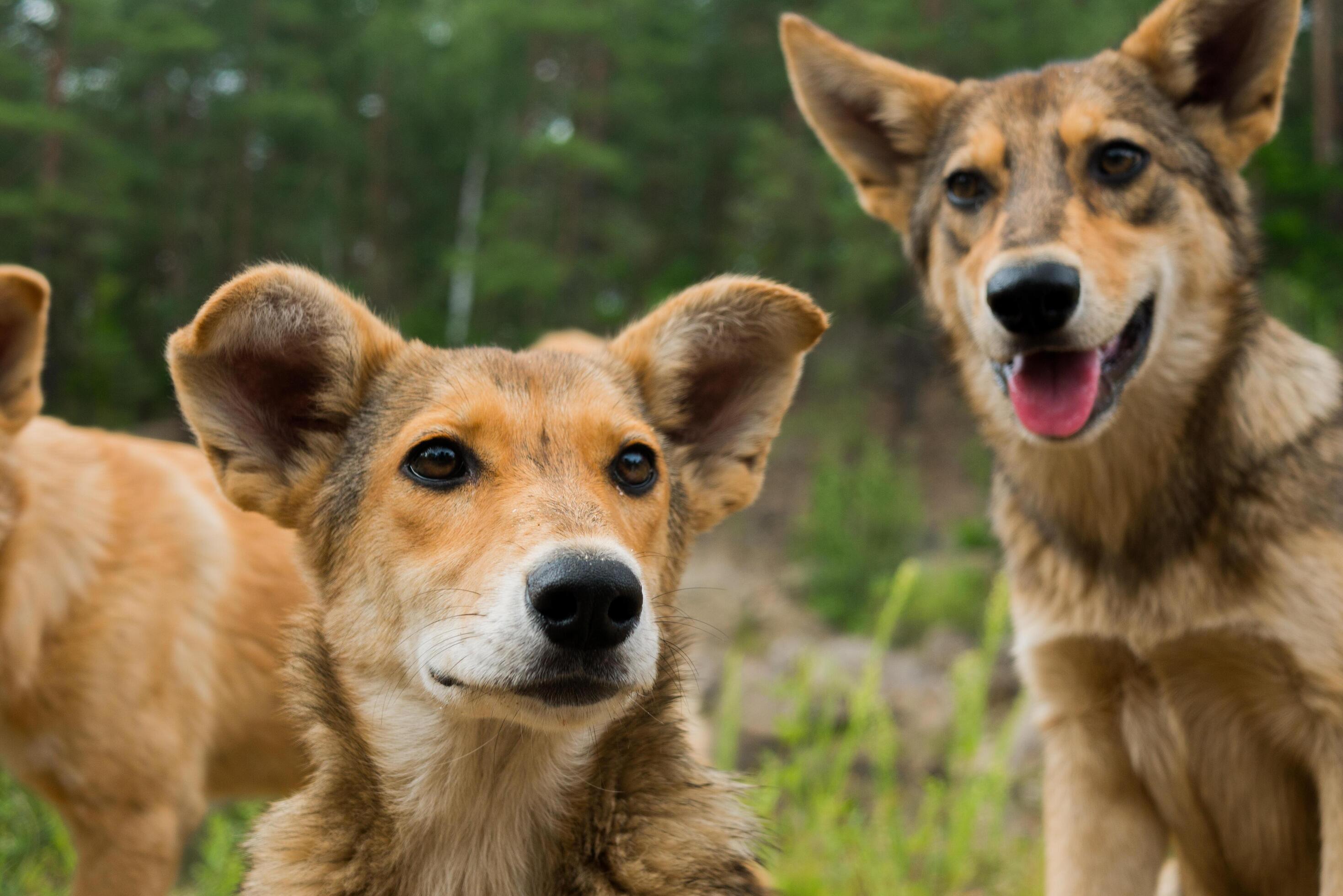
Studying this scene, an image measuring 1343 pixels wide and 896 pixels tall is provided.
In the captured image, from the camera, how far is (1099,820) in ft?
11.8

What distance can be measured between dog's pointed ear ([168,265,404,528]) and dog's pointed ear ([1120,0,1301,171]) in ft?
8.90

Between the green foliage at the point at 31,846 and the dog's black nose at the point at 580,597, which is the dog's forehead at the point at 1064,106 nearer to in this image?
the dog's black nose at the point at 580,597

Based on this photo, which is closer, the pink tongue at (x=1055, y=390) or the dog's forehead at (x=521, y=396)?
the dog's forehead at (x=521, y=396)

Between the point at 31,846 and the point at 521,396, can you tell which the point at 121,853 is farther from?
the point at 521,396

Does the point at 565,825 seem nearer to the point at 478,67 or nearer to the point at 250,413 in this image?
the point at 250,413

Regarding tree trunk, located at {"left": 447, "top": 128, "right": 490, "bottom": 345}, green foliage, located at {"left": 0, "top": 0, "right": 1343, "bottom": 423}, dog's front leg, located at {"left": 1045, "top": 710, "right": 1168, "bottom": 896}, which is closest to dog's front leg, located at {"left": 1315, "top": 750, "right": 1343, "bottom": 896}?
dog's front leg, located at {"left": 1045, "top": 710, "right": 1168, "bottom": 896}

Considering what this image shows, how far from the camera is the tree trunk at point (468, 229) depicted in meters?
27.3

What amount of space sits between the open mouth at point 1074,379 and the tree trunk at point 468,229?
2248cm

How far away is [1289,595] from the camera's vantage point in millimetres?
3203

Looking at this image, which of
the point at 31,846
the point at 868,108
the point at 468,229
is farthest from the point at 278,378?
the point at 468,229

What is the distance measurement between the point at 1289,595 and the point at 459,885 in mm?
2425

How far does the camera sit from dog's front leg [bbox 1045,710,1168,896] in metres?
3.59

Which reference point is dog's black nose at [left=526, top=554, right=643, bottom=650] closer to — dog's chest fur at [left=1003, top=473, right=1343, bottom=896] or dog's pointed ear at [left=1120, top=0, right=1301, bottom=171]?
dog's chest fur at [left=1003, top=473, right=1343, bottom=896]

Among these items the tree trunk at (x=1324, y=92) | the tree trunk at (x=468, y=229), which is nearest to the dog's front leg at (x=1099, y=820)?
the tree trunk at (x=1324, y=92)
